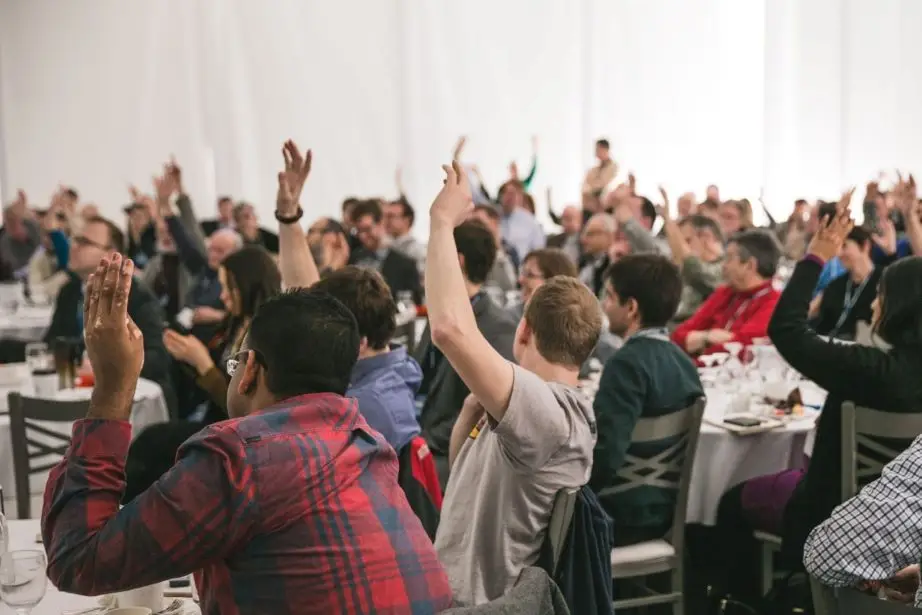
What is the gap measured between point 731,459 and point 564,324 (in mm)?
1603

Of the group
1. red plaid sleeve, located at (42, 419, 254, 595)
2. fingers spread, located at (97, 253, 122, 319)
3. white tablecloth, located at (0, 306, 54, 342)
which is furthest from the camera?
white tablecloth, located at (0, 306, 54, 342)

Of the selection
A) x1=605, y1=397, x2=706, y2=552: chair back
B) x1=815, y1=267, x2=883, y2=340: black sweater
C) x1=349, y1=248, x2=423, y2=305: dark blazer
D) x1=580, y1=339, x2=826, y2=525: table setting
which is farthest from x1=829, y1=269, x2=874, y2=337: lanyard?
x1=349, y1=248, x2=423, y2=305: dark blazer

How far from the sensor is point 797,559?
3.48 m

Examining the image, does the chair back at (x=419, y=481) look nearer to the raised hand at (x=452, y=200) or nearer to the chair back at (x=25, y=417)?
the raised hand at (x=452, y=200)

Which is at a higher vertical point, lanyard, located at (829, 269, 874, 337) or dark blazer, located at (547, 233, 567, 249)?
lanyard, located at (829, 269, 874, 337)

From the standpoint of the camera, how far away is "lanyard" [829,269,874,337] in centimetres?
541

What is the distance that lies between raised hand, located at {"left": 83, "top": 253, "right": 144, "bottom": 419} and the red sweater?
3903 millimetres

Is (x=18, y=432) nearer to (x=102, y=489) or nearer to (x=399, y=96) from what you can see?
(x=102, y=489)

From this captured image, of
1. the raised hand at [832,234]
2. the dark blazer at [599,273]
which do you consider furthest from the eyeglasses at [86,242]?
the raised hand at [832,234]

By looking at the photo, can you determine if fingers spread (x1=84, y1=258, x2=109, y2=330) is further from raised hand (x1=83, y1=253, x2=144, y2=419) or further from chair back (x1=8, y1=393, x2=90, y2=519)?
chair back (x1=8, y1=393, x2=90, y2=519)

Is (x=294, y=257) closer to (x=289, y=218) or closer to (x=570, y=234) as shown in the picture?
(x=289, y=218)

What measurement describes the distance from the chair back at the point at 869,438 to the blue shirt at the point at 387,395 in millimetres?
1266

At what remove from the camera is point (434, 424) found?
A: 4.12 metres

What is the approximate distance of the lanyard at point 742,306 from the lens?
17.4 feet
